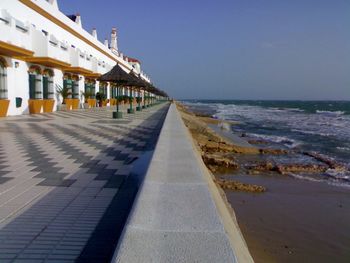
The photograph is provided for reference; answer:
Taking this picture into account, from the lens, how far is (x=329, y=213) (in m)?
6.37

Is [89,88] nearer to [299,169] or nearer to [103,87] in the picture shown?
[103,87]

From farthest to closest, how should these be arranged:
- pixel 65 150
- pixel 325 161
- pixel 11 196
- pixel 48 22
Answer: pixel 48 22
pixel 325 161
pixel 65 150
pixel 11 196

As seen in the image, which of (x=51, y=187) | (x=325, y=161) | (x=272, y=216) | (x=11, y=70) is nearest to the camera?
(x=51, y=187)

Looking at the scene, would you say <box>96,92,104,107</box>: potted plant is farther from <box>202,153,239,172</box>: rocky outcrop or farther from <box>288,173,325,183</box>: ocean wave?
<box>288,173,325,183</box>: ocean wave

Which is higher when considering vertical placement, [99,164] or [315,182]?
[99,164]

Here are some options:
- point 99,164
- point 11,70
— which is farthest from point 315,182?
point 11,70

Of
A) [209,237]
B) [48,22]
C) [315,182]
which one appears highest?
[48,22]

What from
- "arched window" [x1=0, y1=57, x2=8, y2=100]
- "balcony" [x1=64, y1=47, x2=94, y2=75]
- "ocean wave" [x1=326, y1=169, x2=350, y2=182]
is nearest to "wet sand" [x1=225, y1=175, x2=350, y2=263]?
"ocean wave" [x1=326, y1=169, x2=350, y2=182]

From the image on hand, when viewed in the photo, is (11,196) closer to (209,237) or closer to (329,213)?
(209,237)

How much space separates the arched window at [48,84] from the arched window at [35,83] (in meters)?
0.94

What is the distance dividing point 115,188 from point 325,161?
920 centimetres

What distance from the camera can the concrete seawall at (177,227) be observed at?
2131 mm

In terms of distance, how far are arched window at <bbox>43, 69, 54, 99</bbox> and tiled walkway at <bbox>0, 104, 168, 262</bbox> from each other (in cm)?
1305

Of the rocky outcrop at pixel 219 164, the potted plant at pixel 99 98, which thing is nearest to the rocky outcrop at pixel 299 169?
the rocky outcrop at pixel 219 164
